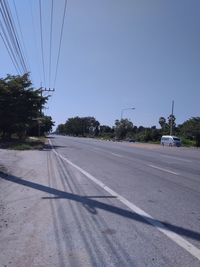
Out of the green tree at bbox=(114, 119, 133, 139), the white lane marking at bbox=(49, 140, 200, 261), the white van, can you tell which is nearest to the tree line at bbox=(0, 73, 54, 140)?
the white van

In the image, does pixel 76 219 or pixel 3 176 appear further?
pixel 3 176

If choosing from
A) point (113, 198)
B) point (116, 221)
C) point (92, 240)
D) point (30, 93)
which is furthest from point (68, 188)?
point (30, 93)

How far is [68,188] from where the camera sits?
12852mm

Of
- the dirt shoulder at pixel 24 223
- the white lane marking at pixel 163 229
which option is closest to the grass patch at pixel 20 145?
the dirt shoulder at pixel 24 223

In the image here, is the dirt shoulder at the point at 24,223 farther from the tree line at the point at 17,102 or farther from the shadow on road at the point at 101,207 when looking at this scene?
the tree line at the point at 17,102

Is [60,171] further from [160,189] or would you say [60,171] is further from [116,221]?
[116,221]

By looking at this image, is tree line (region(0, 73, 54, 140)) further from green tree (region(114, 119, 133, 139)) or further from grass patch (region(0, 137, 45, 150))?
green tree (region(114, 119, 133, 139))

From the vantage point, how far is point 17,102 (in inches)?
1800

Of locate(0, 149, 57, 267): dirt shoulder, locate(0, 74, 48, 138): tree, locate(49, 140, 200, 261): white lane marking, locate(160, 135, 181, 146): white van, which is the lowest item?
locate(0, 149, 57, 267): dirt shoulder

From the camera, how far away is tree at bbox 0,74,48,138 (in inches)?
1794

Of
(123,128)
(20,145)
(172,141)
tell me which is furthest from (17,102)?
(123,128)

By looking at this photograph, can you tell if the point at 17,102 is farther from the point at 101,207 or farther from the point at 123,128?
the point at 123,128

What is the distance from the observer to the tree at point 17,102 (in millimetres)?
45562

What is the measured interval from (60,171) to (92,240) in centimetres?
1145
